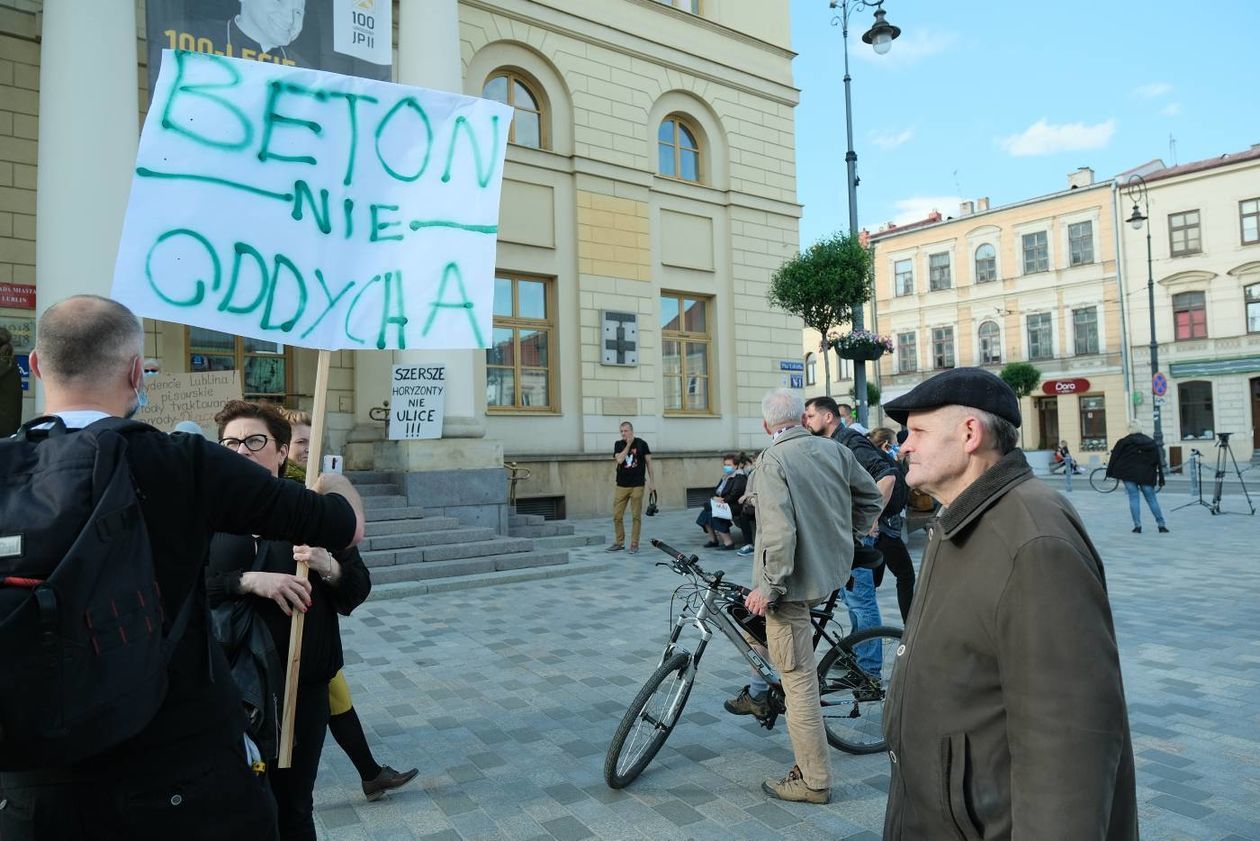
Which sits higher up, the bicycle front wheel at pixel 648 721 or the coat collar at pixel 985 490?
the coat collar at pixel 985 490

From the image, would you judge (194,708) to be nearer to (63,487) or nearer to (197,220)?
(63,487)

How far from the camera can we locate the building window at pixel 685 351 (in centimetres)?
1859

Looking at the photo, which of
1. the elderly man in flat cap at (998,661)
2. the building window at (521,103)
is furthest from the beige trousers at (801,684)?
the building window at (521,103)

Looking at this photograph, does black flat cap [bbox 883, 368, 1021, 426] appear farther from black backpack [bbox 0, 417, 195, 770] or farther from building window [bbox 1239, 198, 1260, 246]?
building window [bbox 1239, 198, 1260, 246]

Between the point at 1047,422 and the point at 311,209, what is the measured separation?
48.6 metres

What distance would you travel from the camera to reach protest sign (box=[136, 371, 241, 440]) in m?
8.20

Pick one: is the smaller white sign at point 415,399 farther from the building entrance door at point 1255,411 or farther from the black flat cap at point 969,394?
the building entrance door at point 1255,411

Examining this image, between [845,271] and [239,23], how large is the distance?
10453mm

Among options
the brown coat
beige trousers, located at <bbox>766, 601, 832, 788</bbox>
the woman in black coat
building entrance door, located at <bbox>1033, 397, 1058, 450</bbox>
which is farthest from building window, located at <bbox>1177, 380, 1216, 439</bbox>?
the brown coat

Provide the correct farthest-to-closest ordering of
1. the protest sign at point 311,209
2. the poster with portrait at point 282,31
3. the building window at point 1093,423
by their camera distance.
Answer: the building window at point 1093,423 < the poster with portrait at point 282,31 < the protest sign at point 311,209

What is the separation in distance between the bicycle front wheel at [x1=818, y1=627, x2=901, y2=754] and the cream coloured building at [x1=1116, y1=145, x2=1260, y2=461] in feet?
134

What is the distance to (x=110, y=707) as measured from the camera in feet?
4.89

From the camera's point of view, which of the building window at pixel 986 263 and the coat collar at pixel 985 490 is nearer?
the coat collar at pixel 985 490

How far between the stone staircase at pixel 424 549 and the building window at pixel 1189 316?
1643 inches
